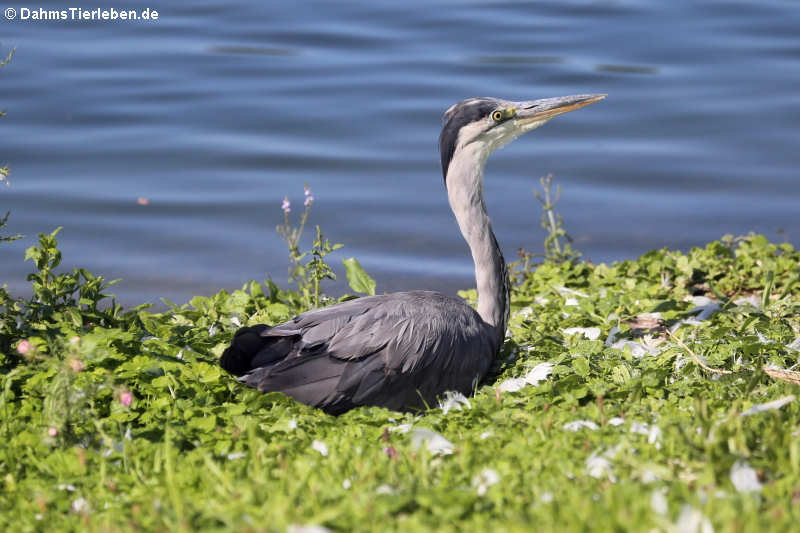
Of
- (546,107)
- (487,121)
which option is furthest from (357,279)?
(546,107)

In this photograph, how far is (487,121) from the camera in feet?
20.5

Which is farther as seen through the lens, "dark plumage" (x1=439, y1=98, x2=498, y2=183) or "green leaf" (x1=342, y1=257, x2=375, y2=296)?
"green leaf" (x1=342, y1=257, x2=375, y2=296)

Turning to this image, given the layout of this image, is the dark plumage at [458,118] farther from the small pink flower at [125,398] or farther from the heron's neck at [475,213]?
the small pink flower at [125,398]

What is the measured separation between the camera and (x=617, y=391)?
4.82 metres

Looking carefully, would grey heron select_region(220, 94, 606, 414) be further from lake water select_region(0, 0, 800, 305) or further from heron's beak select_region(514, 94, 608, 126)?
lake water select_region(0, 0, 800, 305)

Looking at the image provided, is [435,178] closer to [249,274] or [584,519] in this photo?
[249,274]

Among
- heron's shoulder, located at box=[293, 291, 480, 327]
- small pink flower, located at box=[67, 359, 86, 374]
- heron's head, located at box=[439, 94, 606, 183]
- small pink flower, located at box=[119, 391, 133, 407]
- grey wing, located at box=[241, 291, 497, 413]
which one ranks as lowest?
grey wing, located at box=[241, 291, 497, 413]

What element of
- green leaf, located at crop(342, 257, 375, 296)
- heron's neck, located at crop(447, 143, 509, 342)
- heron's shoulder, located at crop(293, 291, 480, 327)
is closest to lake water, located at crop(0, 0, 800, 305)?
green leaf, located at crop(342, 257, 375, 296)

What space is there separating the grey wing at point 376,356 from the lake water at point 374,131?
311 cm

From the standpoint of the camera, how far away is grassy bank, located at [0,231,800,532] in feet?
10.9

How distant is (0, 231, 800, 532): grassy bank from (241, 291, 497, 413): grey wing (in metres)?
0.17

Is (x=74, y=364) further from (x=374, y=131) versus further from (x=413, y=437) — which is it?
(x=374, y=131)

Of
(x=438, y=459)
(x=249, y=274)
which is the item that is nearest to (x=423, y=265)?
(x=249, y=274)

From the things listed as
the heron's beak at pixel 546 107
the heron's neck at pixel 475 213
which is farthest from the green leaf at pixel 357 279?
the heron's beak at pixel 546 107
